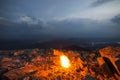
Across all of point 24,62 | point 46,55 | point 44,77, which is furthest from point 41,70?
point 46,55

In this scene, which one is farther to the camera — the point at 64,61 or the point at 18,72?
the point at 64,61

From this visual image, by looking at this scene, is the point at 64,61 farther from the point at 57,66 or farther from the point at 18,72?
the point at 18,72

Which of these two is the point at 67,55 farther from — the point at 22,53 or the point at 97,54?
the point at 22,53

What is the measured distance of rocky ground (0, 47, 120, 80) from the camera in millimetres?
7637

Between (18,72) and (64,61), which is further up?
(64,61)

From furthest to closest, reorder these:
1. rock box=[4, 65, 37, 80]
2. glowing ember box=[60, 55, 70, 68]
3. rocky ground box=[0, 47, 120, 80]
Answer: glowing ember box=[60, 55, 70, 68]
rocky ground box=[0, 47, 120, 80]
rock box=[4, 65, 37, 80]

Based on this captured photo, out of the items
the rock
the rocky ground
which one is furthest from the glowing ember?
the rock

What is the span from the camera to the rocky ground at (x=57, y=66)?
7637 millimetres

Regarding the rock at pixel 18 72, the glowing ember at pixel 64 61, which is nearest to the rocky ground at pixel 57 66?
the rock at pixel 18 72

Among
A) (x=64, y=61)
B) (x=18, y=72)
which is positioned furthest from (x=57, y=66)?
(x=18, y=72)

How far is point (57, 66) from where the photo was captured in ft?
28.8

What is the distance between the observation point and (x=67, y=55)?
986 centimetres

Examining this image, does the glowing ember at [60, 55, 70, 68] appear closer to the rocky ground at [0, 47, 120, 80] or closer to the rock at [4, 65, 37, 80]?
the rocky ground at [0, 47, 120, 80]

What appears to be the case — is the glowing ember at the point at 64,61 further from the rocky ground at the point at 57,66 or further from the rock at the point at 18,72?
the rock at the point at 18,72
